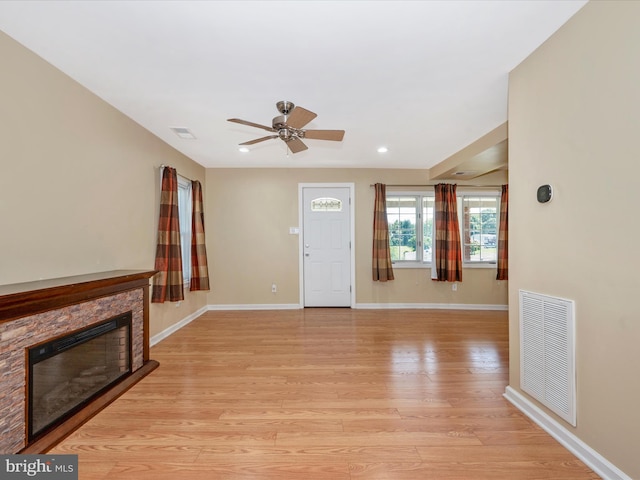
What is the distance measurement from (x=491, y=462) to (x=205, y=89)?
3.20 meters

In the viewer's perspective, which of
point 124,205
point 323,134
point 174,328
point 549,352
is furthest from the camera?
point 174,328

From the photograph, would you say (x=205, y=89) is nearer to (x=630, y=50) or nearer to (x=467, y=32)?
(x=467, y=32)

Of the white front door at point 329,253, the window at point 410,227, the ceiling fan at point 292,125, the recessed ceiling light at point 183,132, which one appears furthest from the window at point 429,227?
the recessed ceiling light at point 183,132

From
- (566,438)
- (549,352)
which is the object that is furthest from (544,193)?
(566,438)

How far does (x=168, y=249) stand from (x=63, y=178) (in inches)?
57.0

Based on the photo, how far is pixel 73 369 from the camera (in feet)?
6.46

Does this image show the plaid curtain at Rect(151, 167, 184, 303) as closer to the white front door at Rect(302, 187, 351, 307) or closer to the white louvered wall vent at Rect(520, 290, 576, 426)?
the white front door at Rect(302, 187, 351, 307)

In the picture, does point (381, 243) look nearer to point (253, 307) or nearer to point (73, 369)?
point (253, 307)

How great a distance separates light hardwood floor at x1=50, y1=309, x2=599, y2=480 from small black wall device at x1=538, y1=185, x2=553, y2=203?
1.47 metres

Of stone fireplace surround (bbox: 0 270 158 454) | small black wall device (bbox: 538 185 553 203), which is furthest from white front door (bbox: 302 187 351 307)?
small black wall device (bbox: 538 185 553 203)

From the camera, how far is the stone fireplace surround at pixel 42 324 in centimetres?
149

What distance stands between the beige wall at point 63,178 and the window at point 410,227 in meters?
3.78

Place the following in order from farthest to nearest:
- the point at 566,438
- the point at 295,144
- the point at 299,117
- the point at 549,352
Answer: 1. the point at 295,144
2. the point at 299,117
3. the point at 549,352
4. the point at 566,438

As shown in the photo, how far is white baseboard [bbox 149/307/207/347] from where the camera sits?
11.0 feet
